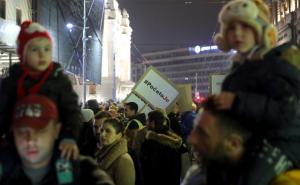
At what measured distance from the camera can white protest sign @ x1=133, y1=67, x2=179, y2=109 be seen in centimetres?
1324

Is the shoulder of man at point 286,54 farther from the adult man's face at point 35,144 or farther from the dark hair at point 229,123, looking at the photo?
the adult man's face at point 35,144

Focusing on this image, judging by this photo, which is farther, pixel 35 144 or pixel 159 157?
pixel 159 157

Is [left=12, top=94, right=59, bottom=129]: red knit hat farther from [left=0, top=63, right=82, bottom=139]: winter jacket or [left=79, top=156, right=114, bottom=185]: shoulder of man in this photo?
[left=79, top=156, right=114, bottom=185]: shoulder of man

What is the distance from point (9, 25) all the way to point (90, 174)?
1134 inches

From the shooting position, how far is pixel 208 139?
3.11m

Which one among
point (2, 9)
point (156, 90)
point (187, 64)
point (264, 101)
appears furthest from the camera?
point (187, 64)

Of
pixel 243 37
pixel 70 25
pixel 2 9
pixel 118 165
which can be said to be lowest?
pixel 118 165

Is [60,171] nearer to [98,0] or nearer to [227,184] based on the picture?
[227,184]

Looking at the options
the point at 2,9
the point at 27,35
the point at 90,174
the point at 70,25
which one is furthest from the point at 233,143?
the point at 70,25

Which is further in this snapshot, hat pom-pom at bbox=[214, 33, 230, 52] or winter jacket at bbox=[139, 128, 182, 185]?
winter jacket at bbox=[139, 128, 182, 185]

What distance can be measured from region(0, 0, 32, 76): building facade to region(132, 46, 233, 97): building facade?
12029cm

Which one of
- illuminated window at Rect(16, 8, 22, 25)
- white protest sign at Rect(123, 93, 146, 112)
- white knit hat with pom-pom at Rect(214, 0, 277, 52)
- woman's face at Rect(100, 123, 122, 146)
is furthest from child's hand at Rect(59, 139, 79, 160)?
illuminated window at Rect(16, 8, 22, 25)

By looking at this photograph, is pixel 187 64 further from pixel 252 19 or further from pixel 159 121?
pixel 252 19

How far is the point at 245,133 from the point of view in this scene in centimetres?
313
